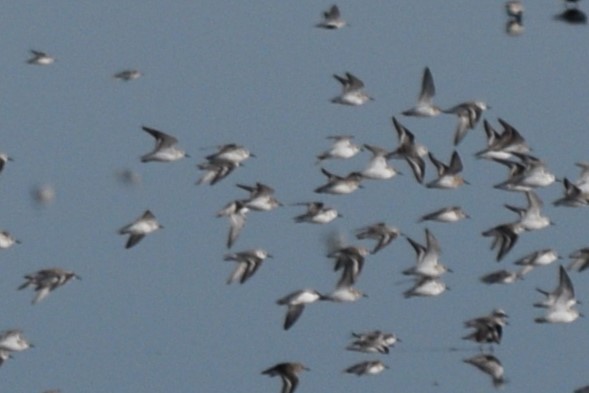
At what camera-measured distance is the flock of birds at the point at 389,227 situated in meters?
42.3

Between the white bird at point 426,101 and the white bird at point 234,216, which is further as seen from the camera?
the white bird at point 234,216

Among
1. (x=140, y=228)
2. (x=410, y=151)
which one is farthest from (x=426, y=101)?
(x=140, y=228)

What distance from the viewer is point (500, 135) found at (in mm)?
42844

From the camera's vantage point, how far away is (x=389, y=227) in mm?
43781

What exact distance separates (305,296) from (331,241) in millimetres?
5641

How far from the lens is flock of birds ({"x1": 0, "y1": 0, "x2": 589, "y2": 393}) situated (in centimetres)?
4228

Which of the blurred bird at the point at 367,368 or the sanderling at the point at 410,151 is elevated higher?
the sanderling at the point at 410,151

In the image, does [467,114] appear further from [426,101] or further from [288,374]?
[288,374]

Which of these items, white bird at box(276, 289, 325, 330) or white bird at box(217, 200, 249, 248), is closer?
white bird at box(276, 289, 325, 330)

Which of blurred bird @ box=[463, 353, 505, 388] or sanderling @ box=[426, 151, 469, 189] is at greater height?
sanderling @ box=[426, 151, 469, 189]

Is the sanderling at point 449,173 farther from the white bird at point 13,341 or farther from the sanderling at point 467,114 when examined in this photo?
the white bird at point 13,341

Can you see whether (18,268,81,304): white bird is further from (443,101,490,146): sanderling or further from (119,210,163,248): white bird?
(443,101,490,146): sanderling

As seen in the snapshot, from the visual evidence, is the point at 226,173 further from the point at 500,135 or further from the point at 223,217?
the point at 500,135

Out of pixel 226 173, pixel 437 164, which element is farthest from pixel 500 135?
pixel 226 173
